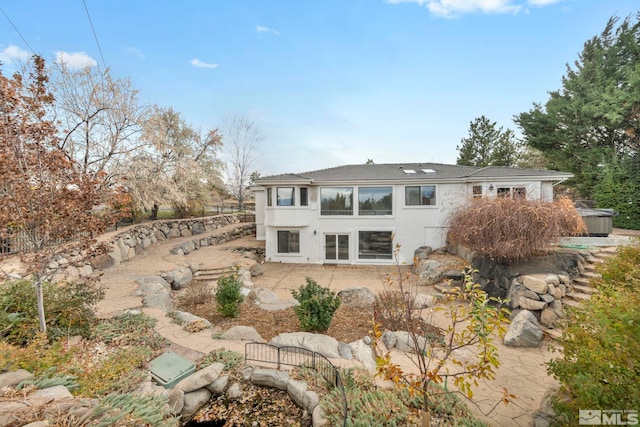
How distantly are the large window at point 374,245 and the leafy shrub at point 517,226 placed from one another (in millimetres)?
5894

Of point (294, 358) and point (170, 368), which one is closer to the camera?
point (170, 368)

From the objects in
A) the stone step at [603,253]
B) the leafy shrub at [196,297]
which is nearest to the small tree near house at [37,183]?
the leafy shrub at [196,297]

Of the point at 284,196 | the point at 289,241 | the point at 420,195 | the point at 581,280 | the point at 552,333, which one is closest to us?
the point at 552,333

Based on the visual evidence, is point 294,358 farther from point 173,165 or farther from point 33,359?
point 173,165

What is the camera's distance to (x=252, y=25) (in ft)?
38.5

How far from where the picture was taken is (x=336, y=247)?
48.7 feet

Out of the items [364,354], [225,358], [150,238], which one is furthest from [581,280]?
[150,238]

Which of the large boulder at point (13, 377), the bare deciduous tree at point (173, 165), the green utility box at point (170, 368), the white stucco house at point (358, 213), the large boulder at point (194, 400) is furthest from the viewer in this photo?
the bare deciduous tree at point (173, 165)

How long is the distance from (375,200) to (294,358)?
436 inches

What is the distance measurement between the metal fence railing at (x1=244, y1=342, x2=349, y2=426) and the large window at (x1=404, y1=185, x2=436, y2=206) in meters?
11.3

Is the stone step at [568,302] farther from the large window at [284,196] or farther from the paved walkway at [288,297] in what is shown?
the large window at [284,196]

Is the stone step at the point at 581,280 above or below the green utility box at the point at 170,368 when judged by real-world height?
above

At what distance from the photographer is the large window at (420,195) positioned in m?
14.1

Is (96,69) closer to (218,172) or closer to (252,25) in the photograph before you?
(252,25)
